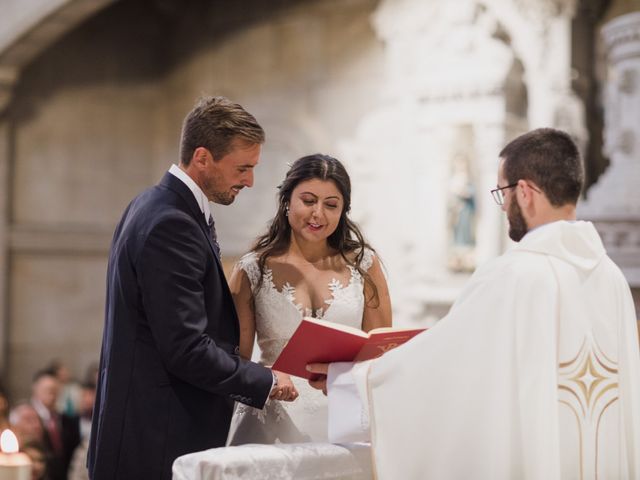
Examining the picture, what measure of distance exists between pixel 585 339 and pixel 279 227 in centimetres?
138

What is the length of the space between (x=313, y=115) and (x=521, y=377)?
26.9 feet


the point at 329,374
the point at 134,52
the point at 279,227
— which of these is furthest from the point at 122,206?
the point at 329,374

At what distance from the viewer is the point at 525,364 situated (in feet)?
8.81

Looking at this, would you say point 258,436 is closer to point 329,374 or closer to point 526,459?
point 329,374

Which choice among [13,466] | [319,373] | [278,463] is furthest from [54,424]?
[13,466]

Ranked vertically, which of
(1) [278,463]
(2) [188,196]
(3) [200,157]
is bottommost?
(1) [278,463]

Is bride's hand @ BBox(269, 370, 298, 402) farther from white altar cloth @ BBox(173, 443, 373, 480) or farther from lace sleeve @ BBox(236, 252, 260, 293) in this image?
lace sleeve @ BBox(236, 252, 260, 293)

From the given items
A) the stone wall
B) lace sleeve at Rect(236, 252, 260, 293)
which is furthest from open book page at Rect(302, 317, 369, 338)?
the stone wall

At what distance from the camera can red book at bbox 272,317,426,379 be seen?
9.43 ft

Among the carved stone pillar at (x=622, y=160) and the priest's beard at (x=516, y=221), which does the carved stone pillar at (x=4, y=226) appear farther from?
the priest's beard at (x=516, y=221)

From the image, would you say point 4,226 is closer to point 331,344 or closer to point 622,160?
point 622,160

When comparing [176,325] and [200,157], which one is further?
[200,157]

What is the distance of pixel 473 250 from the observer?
8.71 metres

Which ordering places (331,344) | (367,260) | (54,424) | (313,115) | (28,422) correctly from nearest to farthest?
(331,344), (367,260), (28,422), (54,424), (313,115)
